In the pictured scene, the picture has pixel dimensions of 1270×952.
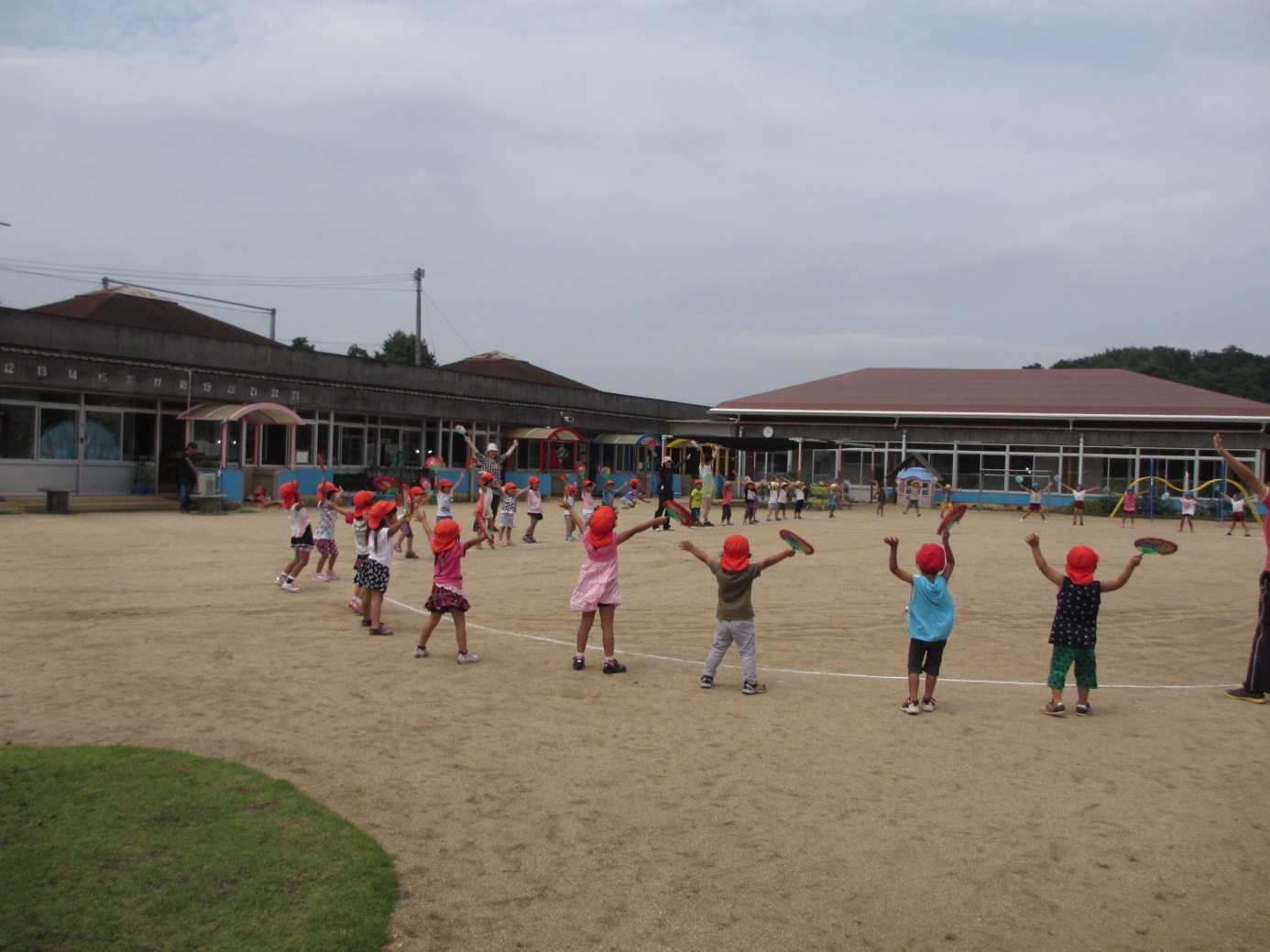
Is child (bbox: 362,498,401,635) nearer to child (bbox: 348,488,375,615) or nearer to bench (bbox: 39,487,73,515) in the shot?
child (bbox: 348,488,375,615)

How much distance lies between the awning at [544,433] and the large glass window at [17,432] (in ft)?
56.2

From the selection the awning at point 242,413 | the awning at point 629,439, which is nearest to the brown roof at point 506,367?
the awning at point 629,439

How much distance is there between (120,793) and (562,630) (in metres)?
6.18

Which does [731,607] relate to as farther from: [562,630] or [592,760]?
[562,630]

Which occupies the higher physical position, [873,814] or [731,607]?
[731,607]

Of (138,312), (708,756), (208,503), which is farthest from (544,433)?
(708,756)

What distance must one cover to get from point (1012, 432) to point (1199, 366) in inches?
2403

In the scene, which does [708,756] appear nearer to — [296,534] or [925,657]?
[925,657]

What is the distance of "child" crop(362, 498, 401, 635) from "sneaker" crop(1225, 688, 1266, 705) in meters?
8.10

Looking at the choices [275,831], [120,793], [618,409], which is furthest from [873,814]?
[618,409]

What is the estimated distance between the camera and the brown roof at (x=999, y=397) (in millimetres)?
43844

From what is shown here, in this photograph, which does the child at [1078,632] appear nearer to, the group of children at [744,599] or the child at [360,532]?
the group of children at [744,599]

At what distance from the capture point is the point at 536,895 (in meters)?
4.80

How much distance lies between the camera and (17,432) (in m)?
25.0
